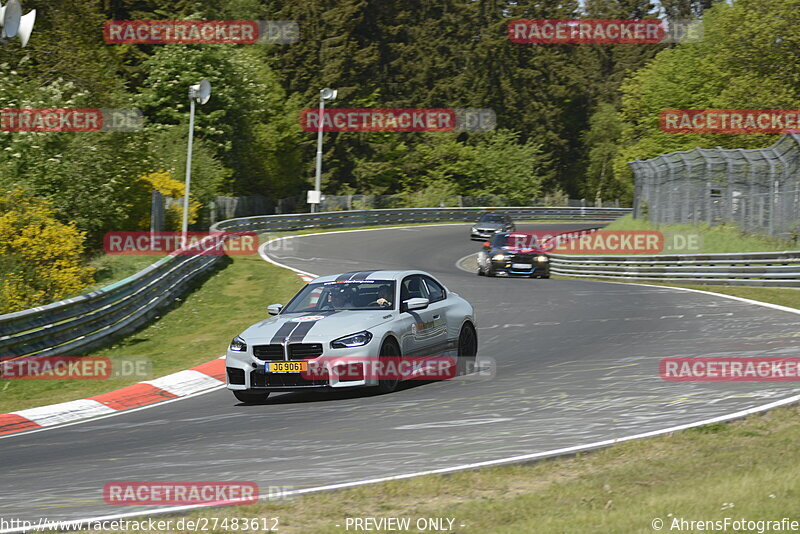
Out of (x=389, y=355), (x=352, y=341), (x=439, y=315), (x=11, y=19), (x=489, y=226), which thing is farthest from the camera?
(x=489, y=226)

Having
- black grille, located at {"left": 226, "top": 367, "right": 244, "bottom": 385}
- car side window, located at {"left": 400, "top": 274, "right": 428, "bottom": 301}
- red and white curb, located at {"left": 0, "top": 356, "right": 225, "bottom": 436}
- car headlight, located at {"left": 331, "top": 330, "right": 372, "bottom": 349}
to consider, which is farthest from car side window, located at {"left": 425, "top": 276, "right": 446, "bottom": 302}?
red and white curb, located at {"left": 0, "top": 356, "right": 225, "bottom": 436}

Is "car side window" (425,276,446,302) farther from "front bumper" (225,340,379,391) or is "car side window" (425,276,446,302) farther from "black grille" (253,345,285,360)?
"black grille" (253,345,285,360)

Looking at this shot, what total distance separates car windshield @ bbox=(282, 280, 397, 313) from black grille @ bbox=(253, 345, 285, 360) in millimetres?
1135

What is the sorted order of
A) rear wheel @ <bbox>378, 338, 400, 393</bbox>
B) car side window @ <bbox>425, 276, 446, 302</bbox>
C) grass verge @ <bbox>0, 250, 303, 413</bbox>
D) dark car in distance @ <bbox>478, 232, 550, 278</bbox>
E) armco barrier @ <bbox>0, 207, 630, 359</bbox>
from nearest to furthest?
rear wheel @ <bbox>378, 338, 400, 393</bbox>, car side window @ <bbox>425, 276, 446, 302</bbox>, grass verge @ <bbox>0, 250, 303, 413</bbox>, armco barrier @ <bbox>0, 207, 630, 359</bbox>, dark car in distance @ <bbox>478, 232, 550, 278</bbox>

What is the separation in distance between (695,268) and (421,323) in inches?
727

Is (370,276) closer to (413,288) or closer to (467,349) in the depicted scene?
(413,288)

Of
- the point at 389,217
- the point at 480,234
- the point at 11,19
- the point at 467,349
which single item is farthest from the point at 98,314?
the point at 389,217

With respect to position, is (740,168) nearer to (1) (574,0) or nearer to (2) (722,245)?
(2) (722,245)

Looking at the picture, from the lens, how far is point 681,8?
116062mm

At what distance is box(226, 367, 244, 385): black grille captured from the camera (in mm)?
11312

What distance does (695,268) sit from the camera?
2867 centimetres

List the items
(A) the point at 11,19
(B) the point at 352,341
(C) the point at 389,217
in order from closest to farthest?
(B) the point at 352,341
(A) the point at 11,19
(C) the point at 389,217

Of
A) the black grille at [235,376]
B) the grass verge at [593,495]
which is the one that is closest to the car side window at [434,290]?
the black grille at [235,376]

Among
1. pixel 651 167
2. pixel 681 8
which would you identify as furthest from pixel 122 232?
pixel 681 8
